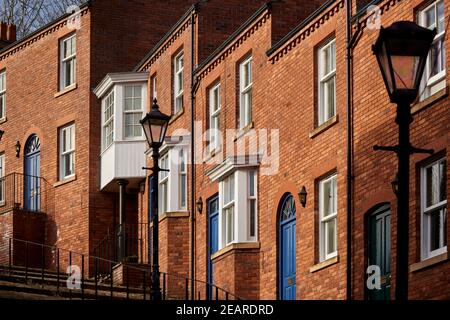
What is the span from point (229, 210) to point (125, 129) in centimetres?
839

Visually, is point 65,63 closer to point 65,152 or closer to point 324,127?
point 65,152

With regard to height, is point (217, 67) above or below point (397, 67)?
above

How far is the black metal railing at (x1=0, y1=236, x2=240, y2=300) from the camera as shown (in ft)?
108

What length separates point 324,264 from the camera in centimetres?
2927

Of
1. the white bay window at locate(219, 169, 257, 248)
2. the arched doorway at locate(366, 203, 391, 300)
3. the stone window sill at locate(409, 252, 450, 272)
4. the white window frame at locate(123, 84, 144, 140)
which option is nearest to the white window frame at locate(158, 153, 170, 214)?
the white window frame at locate(123, 84, 144, 140)

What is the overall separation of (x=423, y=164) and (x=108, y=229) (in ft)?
61.4

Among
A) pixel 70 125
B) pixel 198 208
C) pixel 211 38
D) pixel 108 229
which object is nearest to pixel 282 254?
pixel 198 208

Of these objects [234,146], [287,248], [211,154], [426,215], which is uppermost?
[211,154]

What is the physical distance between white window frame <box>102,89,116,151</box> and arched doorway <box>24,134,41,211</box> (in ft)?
12.0

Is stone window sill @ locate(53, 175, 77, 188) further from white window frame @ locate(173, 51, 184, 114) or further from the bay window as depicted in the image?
the bay window

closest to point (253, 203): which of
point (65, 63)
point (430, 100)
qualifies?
point (430, 100)

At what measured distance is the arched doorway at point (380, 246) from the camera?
88.3 feet
